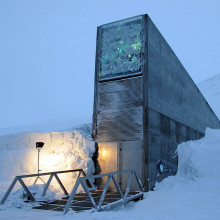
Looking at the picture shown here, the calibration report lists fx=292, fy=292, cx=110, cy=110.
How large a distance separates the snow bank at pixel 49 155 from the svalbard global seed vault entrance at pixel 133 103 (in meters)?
0.65

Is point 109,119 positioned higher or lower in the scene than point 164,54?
lower

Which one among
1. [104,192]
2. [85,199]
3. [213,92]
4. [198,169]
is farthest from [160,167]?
[213,92]

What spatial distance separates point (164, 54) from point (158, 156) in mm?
4726

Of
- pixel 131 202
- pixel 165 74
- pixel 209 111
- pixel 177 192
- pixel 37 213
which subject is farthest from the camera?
pixel 209 111

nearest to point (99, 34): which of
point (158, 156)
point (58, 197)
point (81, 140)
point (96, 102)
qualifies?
point (96, 102)

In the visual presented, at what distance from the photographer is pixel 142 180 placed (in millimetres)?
10375

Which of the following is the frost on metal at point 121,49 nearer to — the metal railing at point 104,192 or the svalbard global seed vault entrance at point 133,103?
the svalbard global seed vault entrance at point 133,103

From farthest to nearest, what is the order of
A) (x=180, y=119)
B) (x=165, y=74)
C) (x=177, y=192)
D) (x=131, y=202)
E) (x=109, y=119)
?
1. (x=180, y=119)
2. (x=165, y=74)
3. (x=109, y=119)
4. (x=177, y=192)
5. (x=131, y=202)

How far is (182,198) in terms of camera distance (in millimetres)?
9016

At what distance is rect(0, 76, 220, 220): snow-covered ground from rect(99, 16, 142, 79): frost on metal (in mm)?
4333

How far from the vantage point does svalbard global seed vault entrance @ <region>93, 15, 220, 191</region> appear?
425 inches

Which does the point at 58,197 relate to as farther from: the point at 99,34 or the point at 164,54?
the point at 164,54

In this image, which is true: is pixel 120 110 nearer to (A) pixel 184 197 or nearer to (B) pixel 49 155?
(B) pixel 49 155

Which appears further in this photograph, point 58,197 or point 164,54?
point 164,54
